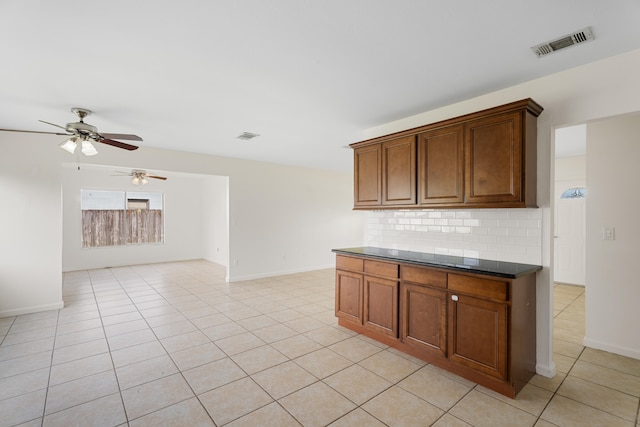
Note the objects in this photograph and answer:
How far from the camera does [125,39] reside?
200 centimetres

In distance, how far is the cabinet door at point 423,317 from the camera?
8.79ft

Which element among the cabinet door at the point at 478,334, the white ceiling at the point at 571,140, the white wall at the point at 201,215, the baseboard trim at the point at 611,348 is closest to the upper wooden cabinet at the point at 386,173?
the cabinet door at the point at 478,334

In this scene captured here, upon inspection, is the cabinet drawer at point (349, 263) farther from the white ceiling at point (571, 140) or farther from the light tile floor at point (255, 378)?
the white ceiling at point (571, 140)

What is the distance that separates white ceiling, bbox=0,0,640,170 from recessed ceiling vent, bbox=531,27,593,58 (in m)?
0.07

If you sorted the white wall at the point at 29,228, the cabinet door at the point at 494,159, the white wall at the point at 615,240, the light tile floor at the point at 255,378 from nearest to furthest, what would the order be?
the light tile floor at the point at 255,378 → the cabinet door at the point at 494,159 → the white wall at the point at 615,240 → the white wall at the point at 29,228

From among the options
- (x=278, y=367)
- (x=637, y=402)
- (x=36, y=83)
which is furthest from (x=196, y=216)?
(x=637, y=402)

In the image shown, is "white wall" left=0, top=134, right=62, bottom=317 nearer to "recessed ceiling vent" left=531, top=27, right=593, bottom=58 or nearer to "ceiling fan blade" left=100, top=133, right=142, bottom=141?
"ceiling fan blade" left=100, top=133, right=142, bottom=141

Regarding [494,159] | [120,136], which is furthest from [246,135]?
[494,159]

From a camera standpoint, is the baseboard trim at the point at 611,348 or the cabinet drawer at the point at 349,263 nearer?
the baseboard trim at the point at 611,348

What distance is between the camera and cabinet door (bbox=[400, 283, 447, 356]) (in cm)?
268

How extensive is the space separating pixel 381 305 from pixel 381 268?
390 millimetres

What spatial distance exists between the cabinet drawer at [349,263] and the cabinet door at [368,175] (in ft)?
2.25

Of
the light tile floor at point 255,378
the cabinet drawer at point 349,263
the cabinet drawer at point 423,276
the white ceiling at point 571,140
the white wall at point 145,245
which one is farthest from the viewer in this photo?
the white wall at point 145,245

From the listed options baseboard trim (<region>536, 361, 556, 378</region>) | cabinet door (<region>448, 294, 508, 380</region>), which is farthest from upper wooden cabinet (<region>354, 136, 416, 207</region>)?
baseboard trim (<region>536, 361, 556, 378</region>)
